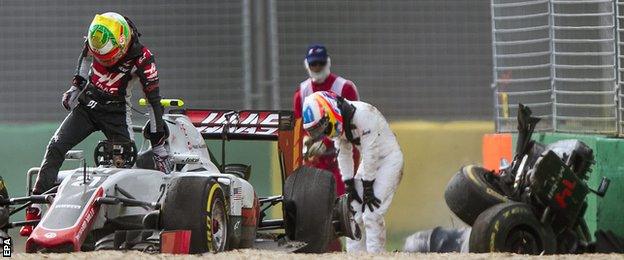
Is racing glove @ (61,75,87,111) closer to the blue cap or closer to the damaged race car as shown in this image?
the damaged race car

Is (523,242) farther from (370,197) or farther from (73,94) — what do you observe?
(73,94)

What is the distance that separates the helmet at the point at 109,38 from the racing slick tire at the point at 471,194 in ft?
9.34

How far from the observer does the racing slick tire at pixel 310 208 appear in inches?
430

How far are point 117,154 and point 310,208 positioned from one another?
4.84 feet

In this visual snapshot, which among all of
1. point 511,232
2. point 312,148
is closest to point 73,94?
point 312,148

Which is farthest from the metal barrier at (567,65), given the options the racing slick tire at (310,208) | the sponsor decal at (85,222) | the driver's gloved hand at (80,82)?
the sponsor decal at (85,222)

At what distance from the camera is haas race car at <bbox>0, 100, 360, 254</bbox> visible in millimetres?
9398

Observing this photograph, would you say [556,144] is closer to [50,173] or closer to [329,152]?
[329,152]

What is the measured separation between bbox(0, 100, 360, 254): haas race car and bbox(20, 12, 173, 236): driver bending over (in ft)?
0.46

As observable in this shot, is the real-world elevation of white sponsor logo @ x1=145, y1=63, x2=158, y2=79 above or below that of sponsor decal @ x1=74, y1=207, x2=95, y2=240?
above

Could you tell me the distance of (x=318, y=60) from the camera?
13734 millimetres

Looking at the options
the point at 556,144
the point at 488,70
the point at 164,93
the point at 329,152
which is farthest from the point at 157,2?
the point at 556,144

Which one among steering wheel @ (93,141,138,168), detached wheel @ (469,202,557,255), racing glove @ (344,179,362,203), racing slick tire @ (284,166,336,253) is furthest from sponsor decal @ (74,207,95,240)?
racing glove @ (344,179,362,203)

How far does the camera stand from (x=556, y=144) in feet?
39.7
